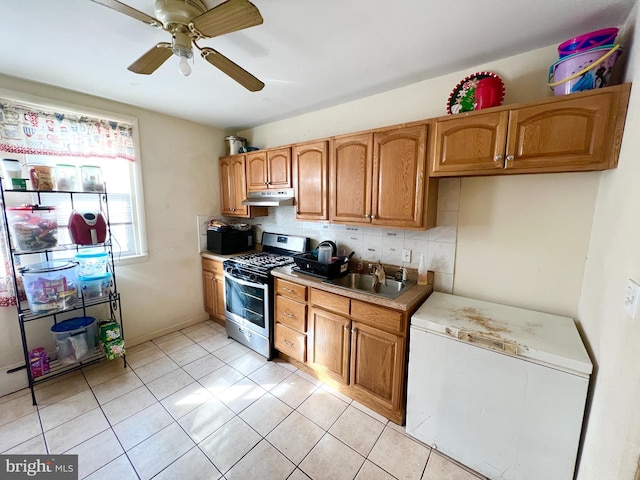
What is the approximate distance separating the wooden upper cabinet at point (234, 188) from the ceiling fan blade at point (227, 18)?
6.20 ft

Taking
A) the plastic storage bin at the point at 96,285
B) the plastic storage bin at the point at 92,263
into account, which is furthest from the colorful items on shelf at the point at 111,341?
the plastic storage bin at the point at 92,263

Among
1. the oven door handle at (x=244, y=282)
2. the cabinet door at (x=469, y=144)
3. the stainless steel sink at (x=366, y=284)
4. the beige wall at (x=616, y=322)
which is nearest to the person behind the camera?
the beige wall at (x=616, y=322)

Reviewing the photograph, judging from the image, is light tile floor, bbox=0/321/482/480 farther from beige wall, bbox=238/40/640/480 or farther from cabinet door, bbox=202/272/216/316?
beige wall, bbox=238/40/640/480

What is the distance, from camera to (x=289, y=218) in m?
2.96

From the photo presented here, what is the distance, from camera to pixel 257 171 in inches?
111

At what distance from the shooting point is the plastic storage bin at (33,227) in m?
1.82

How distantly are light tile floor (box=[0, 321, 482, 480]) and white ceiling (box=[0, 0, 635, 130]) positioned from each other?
2.42 m

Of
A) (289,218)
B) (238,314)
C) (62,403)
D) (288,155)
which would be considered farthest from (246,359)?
(288,155)

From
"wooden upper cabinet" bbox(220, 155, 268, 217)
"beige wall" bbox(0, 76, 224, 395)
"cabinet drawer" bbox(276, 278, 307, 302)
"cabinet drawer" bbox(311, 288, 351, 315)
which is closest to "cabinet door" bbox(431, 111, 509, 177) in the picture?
"cabinet drawer" bbox(311, 288, 351, 315)

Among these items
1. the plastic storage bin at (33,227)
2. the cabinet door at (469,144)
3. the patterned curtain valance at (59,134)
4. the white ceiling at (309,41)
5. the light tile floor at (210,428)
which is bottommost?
the light tile floor at (210,428)

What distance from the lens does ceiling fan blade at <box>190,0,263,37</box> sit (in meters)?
0.93

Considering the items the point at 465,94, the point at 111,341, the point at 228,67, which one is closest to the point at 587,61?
the point at 465,94

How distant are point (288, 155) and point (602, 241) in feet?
7.47

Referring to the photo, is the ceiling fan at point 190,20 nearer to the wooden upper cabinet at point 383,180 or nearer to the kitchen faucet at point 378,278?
the wooden upper cabinet at point 383,180
